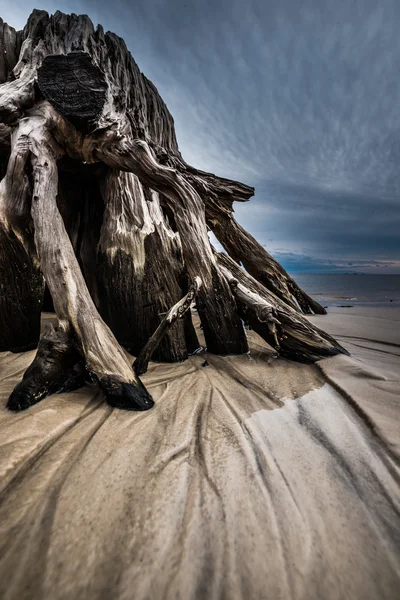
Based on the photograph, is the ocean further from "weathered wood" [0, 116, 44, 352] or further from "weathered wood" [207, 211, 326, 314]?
"weathered wood" [0, 116, 44, 352]

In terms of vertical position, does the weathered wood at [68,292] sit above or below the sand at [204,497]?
above

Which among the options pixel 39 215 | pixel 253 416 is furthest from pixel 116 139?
pixel 253 416

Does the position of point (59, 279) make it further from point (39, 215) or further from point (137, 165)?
point (137, 165)

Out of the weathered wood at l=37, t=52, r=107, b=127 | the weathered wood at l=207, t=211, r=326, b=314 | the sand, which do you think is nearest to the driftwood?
the weathered wood at l=37, t=52, r=107, b=127

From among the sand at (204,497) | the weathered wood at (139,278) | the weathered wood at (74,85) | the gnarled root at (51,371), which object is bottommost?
the sand at (204,497)

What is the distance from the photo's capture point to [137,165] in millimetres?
3158

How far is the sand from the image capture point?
931 millimetres

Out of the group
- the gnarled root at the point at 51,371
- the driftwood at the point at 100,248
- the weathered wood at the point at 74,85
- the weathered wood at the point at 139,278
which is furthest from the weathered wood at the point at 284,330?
the weathered wood at the point at 74,85

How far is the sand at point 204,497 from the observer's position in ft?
3.05

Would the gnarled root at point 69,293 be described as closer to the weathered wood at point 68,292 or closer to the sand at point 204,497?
the weathered wood at point 68,292

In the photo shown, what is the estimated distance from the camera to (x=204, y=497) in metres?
1.25

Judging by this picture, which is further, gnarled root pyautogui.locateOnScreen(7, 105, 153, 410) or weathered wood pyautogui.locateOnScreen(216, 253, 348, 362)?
weathered wood pyautogui.locateOnScreen(216, 253, 348, 362)

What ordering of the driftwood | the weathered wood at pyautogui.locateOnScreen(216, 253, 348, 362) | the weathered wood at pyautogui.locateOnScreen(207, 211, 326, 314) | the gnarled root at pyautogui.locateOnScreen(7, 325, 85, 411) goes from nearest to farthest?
the gnarled root at pyautogui.locateOnScreen(7, 325, 85, 411), the driftwood, the weathered wood at pyautogui.locateOnScreen(216, 253, 348, 362), the weathered wood at pyautogui.locateOnScreen(207, 211, 326, 314)

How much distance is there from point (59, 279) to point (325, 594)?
257cm
